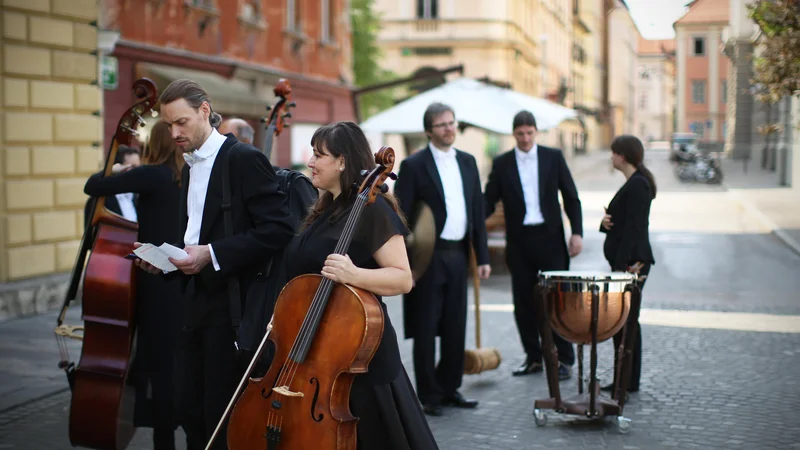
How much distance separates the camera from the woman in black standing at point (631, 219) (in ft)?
24.0

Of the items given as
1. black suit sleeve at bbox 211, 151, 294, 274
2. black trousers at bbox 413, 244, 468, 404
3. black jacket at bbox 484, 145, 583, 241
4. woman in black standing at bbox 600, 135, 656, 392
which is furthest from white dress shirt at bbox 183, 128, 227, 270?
black jacket at bbox 484, 145, 583, 241

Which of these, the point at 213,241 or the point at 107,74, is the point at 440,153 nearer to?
the point at 213,241

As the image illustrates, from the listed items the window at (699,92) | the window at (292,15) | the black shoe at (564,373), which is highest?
the window at (699,92)

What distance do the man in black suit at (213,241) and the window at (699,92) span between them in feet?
297

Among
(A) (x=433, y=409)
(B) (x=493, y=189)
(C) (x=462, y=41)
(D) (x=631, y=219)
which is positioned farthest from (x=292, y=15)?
(C) (x=462, y=41)

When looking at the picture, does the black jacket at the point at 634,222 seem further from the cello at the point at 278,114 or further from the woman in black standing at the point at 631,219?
the cello at the point at 278,114

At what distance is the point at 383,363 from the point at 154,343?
82.3 inches

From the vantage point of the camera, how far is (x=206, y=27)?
1934 cm

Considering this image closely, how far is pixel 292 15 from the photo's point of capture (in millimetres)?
24219

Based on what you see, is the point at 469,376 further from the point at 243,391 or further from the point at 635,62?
the point at 635,62

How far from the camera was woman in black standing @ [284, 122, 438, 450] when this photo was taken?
398 cm

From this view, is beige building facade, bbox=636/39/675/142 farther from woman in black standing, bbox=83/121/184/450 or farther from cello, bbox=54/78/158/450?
cello, bbox=54/78/158/450

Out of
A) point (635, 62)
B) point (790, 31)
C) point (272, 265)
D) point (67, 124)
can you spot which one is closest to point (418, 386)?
point (272, 265)

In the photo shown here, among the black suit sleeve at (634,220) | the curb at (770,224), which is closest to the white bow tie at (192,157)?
the black suit sleeve at (634,220)
